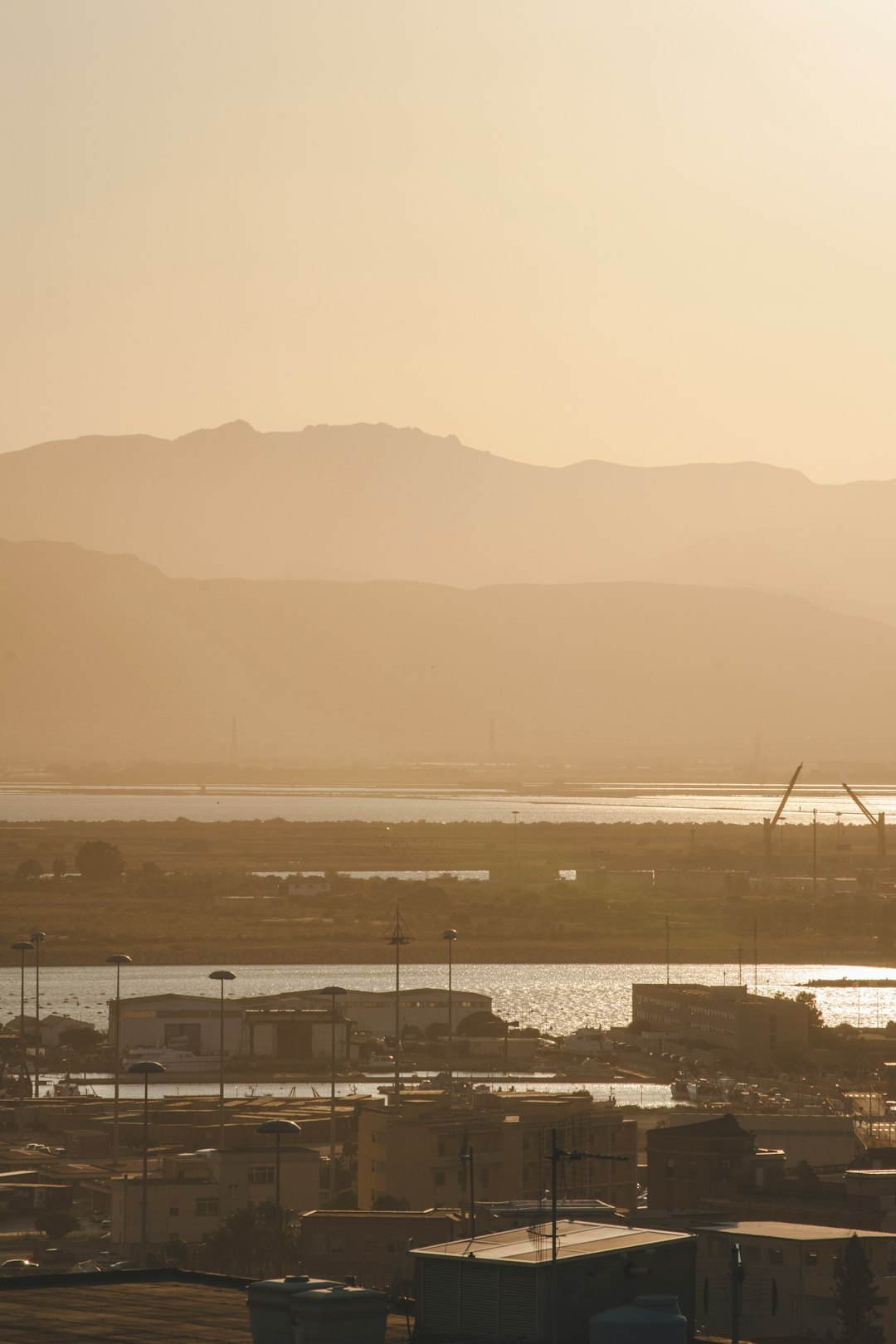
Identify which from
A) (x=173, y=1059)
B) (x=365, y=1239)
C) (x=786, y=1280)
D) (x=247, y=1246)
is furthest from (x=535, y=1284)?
(x=173, y=1059)

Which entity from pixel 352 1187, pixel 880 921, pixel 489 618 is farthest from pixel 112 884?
pixel 489 618

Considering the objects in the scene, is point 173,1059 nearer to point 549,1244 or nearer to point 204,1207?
point 204,1207

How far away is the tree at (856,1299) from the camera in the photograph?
29.1 feet

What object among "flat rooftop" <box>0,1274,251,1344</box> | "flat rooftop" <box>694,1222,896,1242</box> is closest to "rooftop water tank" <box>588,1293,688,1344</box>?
"flat rooftop" <box>0,1274,251,1344</box>

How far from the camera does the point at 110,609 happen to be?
178m

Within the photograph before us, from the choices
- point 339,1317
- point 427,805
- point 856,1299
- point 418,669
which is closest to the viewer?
point 339,1317

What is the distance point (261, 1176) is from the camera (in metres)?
14.0

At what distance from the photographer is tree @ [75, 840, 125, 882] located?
1917 inches

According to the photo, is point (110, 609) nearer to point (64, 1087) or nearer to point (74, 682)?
point (74, 682)

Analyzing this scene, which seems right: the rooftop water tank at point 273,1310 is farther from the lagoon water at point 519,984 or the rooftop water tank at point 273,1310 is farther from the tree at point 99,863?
the tree at point 99,863

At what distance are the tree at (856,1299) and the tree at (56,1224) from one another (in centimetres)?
575

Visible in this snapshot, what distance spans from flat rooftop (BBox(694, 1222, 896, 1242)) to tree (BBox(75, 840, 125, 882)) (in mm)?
39391

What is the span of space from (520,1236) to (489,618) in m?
179

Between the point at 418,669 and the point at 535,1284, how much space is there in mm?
172924
